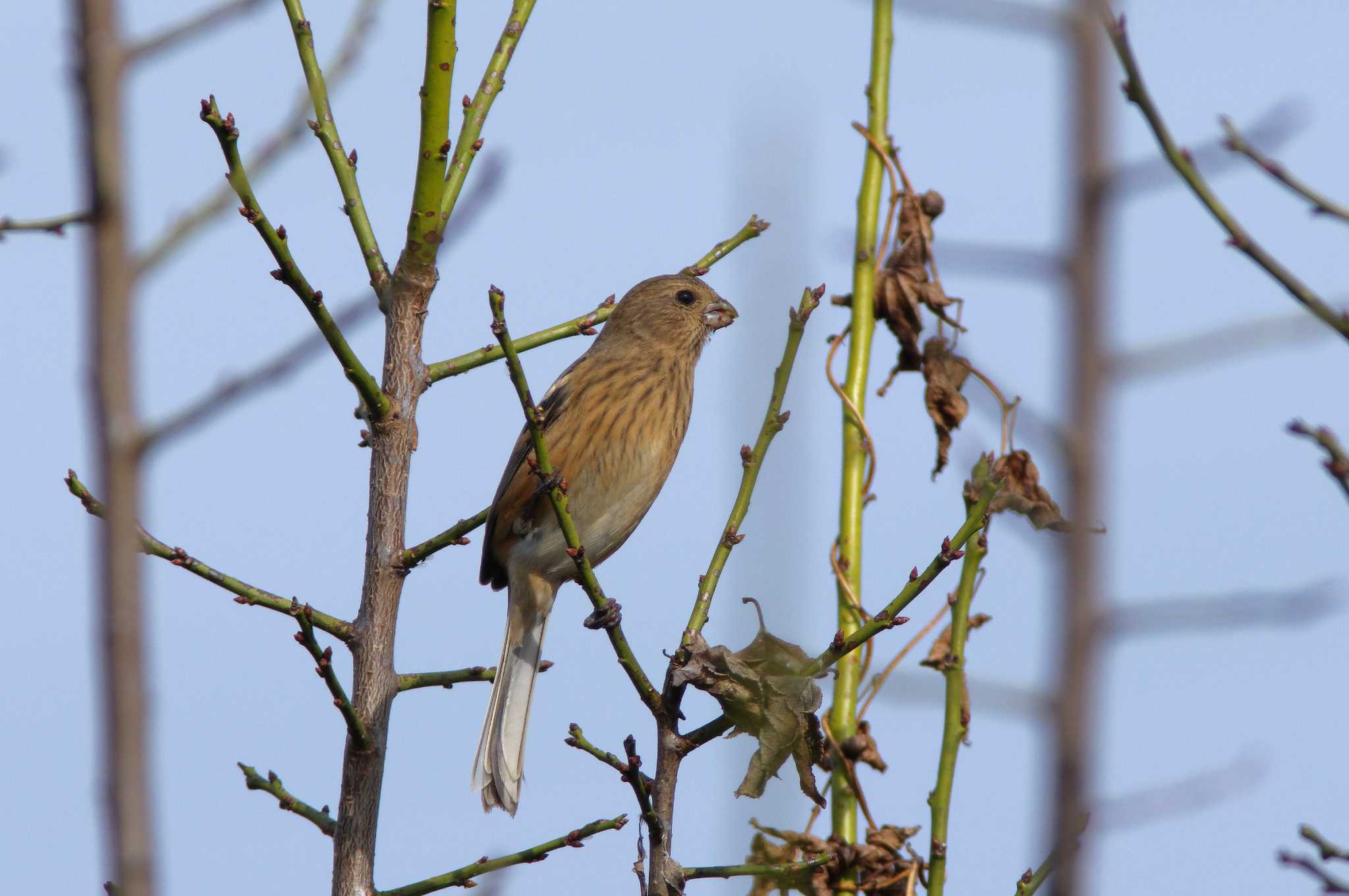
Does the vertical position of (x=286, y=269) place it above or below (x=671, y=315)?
below

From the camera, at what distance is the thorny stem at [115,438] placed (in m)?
1.31

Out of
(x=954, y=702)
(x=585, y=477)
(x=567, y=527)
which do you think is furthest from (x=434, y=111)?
(x=585, y=477)

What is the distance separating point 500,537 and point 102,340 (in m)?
5.59

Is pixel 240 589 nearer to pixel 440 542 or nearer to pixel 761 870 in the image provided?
pixel 440 542

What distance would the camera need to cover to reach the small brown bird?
6602mm

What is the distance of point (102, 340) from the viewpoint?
4.36ft

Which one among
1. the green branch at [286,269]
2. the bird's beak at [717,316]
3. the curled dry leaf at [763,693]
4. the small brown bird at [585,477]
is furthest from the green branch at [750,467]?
the bird's beak at [717,316]

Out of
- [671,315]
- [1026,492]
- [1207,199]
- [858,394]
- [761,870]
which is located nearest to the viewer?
[1207,199]

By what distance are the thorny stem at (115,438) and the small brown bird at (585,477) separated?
489 centimetres

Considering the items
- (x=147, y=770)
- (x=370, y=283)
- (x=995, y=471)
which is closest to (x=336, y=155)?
(x=370, y=283)

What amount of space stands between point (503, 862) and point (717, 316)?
401 centimetres

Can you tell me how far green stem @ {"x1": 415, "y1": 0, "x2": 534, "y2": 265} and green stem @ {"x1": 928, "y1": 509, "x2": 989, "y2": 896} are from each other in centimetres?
172

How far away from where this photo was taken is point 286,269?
380 centimetres

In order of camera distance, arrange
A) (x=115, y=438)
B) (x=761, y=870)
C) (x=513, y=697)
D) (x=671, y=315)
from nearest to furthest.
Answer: (x=115, y=438), (x=761, y=870), (x=513, y=697), (x=671, y=315)
